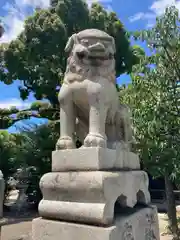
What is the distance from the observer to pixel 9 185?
1133 centimetres

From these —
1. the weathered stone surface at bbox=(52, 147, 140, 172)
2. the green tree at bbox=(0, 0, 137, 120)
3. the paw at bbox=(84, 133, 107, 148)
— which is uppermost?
the green tree at bbox=(0, 0, 137, 120)

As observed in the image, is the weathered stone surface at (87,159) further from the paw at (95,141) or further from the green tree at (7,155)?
the green tree at (7,155)

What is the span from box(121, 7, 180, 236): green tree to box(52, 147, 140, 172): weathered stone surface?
262cm

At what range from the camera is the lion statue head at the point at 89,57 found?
7.85 feet

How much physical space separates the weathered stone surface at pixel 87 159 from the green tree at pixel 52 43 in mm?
7780

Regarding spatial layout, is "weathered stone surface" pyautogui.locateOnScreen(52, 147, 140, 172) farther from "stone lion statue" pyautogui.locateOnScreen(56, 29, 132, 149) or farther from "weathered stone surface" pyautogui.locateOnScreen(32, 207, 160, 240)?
"weathered stone surface" pyautogui.locateOnScreen(32, 207, 160, 240)

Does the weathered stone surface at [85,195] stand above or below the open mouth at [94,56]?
below

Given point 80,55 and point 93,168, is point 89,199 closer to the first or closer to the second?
point 93,168

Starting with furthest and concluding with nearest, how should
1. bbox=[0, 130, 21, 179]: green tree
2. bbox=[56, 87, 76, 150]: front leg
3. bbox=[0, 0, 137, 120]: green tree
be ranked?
bbox=[0, 130, 21, 179]: green tree → bbox=[0, 0, 137, 120]: green tree → bbox=[56, 87, 76, 150]: front leg

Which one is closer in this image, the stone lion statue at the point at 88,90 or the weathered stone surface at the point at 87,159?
the weathered stone surface at the point at 87,159

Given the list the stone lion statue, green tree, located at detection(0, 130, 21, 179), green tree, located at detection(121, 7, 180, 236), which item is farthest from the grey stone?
green tree, located at detection(0, 130, 21, 179)

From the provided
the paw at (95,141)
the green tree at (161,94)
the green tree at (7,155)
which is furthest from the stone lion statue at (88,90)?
A: the green tree at (7,155)

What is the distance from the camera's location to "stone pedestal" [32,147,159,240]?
198 centimetres

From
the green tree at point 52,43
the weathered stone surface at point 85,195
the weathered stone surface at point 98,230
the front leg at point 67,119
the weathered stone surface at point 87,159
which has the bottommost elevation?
the weathered stone surface at point 98,230
